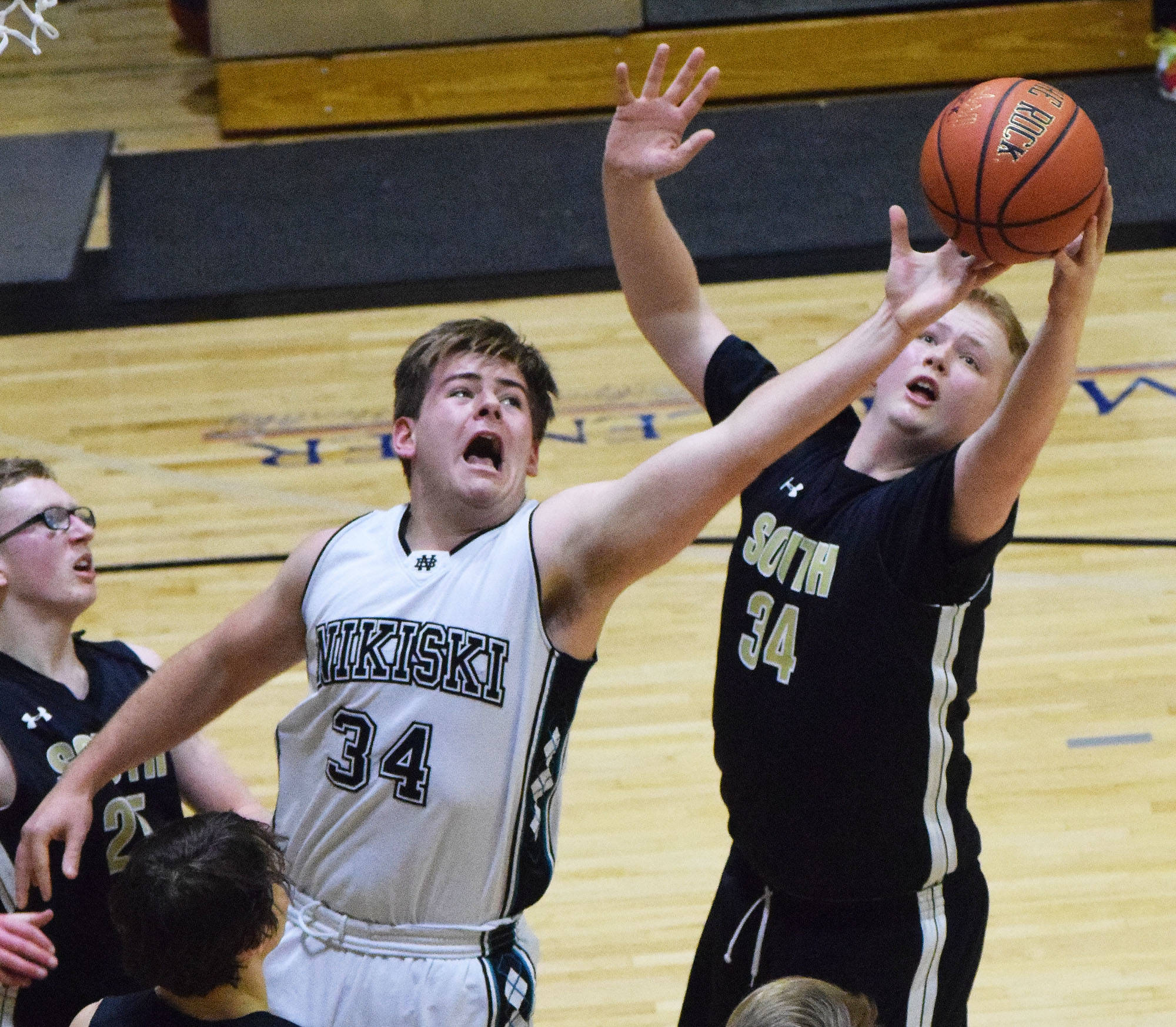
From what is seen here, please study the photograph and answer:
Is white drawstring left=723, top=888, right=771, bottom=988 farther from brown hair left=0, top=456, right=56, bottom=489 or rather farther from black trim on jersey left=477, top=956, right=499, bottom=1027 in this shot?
brown hair left=0, top=456, right=56, bottom=489

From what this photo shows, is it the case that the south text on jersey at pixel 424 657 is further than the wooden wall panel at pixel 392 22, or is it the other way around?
the wooden wall panel at pixel 392 22

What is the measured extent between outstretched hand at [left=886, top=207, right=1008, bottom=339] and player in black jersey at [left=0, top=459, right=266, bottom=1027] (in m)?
1.64

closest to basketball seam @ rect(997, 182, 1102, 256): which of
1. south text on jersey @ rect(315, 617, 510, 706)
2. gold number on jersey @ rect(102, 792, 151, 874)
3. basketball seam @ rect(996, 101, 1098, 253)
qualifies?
basketball seam @ rect(996, 101, 1098, 253)

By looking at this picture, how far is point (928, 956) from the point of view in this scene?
293 centimetres

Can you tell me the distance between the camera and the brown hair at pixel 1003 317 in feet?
10.0

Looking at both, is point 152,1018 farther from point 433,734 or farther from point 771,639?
point 771,639

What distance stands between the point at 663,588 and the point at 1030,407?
339cm

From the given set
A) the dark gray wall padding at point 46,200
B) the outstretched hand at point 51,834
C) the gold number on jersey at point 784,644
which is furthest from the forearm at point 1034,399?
the dark gray wall padding at point 46,200

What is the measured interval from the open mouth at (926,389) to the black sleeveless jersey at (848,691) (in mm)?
182

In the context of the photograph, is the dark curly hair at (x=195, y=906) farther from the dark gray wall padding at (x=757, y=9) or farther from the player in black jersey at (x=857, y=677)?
the dark gray wall padding at (x=757, y=9)

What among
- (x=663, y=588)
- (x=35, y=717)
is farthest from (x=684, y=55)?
(x=35, y=717)

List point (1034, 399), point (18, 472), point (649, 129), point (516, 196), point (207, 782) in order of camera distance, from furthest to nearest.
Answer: point (516, 196)
point (18, 472)
point (207, 782)
point (649, 129)
point (1034, 399)

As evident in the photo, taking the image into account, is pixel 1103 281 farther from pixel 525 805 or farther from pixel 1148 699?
pixel 525 805

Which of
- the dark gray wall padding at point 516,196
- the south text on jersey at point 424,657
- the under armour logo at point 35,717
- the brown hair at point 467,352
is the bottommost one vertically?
the under armour logo at point 35,717
